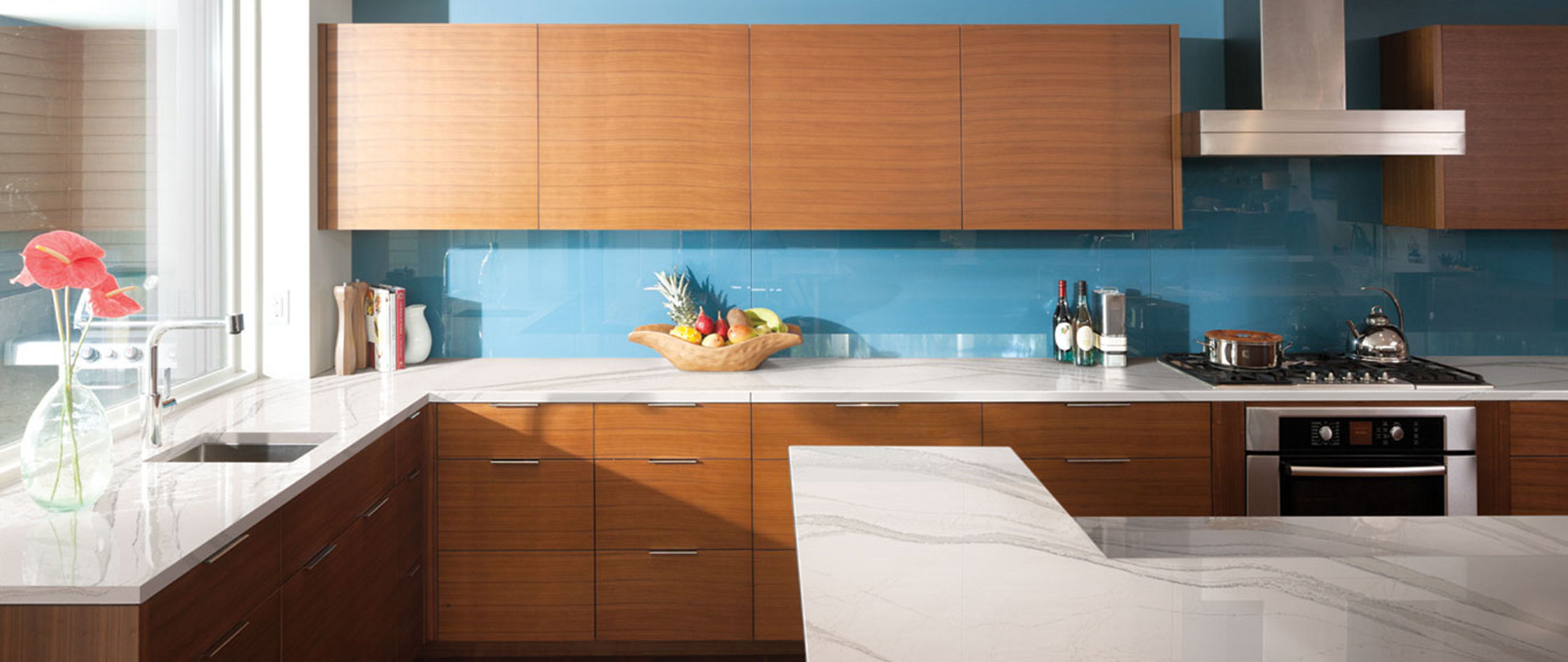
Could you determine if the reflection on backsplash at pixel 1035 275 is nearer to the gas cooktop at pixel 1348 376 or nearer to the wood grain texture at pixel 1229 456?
the gas cooktop at pixel 1348 376

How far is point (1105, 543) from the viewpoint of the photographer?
1.73 meters

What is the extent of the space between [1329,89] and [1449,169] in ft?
1.49

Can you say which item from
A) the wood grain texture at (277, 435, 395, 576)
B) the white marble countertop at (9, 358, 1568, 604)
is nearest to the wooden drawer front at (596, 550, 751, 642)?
the white marble countertop at (9, 358, 1568, 604)

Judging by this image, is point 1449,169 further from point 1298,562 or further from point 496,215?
point 496,215

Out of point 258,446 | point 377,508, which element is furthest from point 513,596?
point 258,446

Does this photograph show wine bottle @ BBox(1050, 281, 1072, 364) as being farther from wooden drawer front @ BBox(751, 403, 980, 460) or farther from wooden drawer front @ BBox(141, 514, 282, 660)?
wooden drawer front @ BBox(141, 514, 282, 660)

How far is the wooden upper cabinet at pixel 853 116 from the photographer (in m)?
3.57

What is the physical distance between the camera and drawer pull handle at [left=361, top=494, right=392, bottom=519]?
8.96 feet

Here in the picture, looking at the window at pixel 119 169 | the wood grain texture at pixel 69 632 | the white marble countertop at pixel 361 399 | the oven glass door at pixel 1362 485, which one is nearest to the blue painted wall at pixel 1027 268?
the white marble countertop at pixel 361 399

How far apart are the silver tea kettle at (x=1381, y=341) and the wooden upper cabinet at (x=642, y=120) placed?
2114mm

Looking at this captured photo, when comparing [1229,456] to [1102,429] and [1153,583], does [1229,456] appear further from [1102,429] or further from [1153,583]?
[1153,583]

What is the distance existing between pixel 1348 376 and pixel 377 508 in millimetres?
2784

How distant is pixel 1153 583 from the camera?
1426mm

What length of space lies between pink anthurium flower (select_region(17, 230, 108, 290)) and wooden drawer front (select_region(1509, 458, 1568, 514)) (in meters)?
3.61
